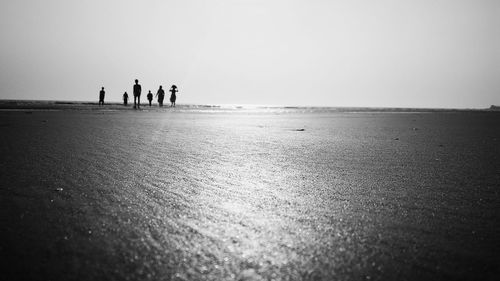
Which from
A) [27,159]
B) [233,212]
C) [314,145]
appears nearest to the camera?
[233,212]

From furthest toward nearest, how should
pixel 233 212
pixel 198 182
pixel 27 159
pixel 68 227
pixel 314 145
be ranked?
pixel 314 145
pixel 27 159
pixel 198 182
pixel 233 212
pixel 68 227

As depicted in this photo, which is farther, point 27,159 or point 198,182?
point 27,159

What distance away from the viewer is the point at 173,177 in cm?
259

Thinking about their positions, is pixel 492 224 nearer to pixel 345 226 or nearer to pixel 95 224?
pixel 345 226

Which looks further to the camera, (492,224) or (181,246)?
(492,224)

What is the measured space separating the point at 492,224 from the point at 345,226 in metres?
0.71

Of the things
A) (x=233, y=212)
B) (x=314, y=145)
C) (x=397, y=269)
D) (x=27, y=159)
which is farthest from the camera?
(x=314, y=145)

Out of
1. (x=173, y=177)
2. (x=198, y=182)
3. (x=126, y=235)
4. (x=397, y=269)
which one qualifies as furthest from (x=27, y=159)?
(x=397, y=269)

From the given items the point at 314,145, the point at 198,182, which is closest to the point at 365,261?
the point at 198,182

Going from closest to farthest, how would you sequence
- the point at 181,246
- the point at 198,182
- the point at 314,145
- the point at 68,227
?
1. the point at 181,246
2. the point at 68,227
3. the point at 198,182
4. the point at 314,145

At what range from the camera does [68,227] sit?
149 centimetres

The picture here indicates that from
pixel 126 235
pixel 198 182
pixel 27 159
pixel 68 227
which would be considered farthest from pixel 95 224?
pixel 27 159

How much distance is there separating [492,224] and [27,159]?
3581mm

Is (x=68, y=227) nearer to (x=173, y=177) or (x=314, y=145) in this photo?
(x=173, y=177)
